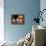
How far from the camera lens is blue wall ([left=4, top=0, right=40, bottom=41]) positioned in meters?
5.88

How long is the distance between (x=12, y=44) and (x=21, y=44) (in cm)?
28

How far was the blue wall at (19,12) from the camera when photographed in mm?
5875

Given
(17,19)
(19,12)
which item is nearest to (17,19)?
(17,19)

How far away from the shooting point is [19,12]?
19.4ft

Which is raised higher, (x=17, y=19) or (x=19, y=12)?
(x=19, y=12)

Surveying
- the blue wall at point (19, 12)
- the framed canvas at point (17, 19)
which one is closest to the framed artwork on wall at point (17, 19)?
the framed canvas at point (17, 19)

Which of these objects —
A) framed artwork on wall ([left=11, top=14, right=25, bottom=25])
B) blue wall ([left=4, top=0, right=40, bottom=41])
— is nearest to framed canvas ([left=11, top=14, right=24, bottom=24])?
framed artwork on wall ([left=11, top=14, right=25, bottom=25])

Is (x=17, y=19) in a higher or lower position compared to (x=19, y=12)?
lower

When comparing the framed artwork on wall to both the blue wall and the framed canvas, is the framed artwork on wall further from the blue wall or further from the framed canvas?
the blue wall

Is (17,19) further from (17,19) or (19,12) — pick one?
(19,12)

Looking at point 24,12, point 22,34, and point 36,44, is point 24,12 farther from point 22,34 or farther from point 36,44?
point 36,44

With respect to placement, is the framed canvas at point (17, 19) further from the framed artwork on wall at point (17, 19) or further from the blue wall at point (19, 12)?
the blue wall at point (19, 12)

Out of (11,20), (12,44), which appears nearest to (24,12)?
(11,20)

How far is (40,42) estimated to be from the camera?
8.84 feet
